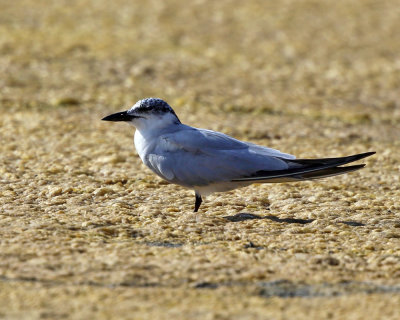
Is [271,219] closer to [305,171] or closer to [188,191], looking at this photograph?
[305,171]

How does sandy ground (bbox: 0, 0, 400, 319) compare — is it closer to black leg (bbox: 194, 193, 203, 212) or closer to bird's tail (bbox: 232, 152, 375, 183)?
black leg (bbox: 194, 193, 203, 212)

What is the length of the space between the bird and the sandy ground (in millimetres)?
217

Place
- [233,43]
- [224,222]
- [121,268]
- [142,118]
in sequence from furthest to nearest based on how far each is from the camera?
[233,43] → [142,118] → [224,222] → [121,268]

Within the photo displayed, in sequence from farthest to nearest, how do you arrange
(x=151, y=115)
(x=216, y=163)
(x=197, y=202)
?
(x=151, y=115)
(x=197, y=202)
(x=216, y=163)

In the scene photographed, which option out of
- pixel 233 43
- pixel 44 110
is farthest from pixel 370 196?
pixel 233 43

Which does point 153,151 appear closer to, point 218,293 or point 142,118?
point 142,118

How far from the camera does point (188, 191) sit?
492 centimetres

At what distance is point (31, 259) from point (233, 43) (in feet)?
20.4

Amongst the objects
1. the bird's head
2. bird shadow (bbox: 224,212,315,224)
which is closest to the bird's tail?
bird shadow (bbox: 224,212,315,224)

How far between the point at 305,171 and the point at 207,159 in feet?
1.84

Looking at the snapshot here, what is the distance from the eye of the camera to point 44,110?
22.4 feet

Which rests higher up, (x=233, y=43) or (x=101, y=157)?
(x=233, y=43)

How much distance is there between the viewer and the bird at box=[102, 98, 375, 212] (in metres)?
4.17

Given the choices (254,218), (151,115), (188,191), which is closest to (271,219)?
(254,218)
